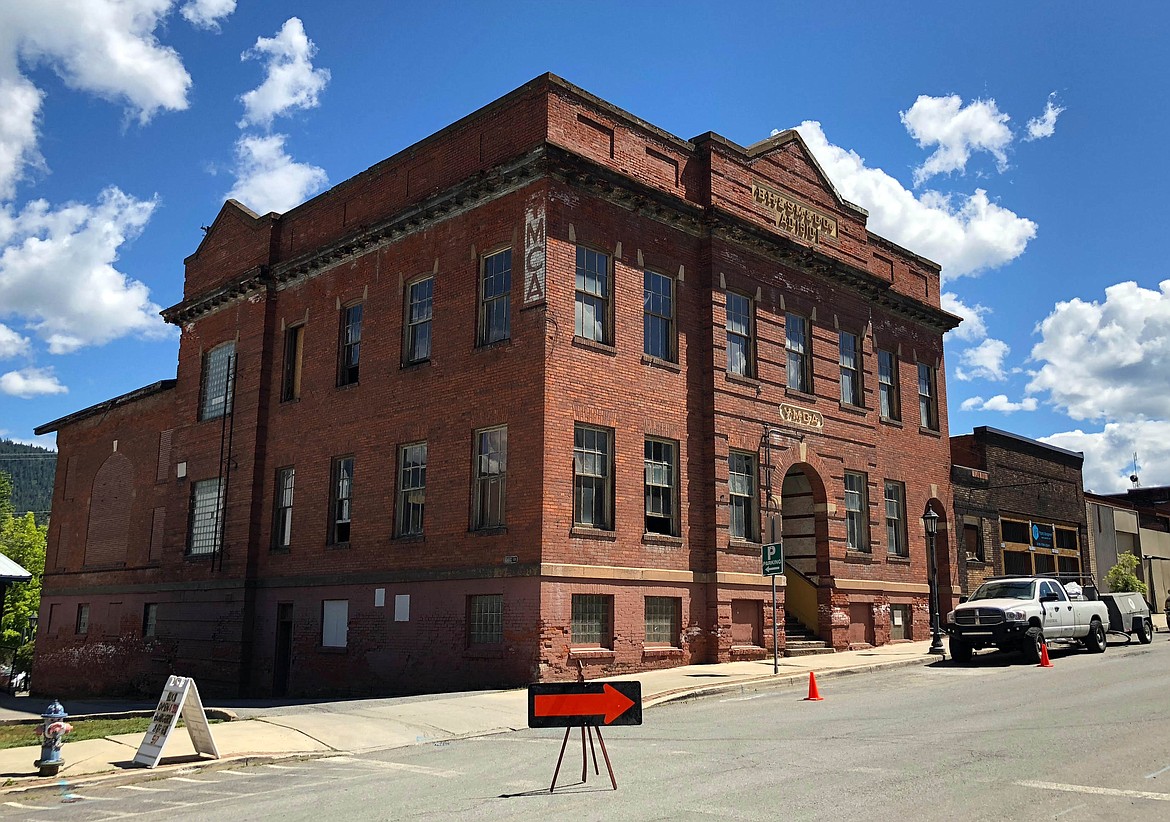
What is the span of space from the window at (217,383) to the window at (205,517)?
2214mm

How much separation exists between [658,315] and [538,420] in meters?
4.76

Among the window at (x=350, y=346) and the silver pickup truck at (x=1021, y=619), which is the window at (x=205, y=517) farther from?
the silver pickup truck at (x=1021, y=619)

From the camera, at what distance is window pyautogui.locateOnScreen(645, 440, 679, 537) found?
21.4m

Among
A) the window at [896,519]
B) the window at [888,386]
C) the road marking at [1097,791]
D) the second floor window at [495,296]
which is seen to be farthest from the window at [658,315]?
the road marking at [1097,791]

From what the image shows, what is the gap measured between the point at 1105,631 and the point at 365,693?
58.8 feet

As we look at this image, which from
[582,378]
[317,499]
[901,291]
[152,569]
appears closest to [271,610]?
[317,499]

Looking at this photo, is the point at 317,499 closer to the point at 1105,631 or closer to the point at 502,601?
the point at 502,601

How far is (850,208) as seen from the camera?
28.2 metres

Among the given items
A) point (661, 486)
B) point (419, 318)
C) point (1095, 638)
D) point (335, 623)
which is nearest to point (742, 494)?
point (661, 486)

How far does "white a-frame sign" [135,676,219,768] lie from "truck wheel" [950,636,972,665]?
15.5 metres

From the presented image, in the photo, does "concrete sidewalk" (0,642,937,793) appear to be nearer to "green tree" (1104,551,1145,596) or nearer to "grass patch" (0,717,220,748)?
"grass patch" (0,717,220,748)

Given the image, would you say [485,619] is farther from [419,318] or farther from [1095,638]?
[1095,638]

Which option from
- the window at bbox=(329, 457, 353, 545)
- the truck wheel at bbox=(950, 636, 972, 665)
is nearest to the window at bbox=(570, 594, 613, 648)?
the window at bbox=(329, 457, 353, 545)

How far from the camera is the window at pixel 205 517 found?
28.1m
